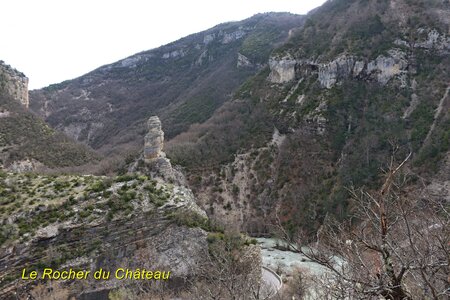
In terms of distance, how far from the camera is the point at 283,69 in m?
78.6

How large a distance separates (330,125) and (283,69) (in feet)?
63.9

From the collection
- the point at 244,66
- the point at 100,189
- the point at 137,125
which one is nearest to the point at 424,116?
the point at 100,189

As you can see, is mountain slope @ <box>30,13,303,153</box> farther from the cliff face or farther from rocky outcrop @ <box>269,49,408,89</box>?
the cliff face

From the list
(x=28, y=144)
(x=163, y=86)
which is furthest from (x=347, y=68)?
(x=163, y=86)

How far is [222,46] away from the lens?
14700 centimetres

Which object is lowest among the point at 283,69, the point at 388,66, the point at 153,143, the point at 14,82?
the point at 153,143

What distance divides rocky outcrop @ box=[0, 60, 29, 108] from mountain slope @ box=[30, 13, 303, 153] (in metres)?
22.3

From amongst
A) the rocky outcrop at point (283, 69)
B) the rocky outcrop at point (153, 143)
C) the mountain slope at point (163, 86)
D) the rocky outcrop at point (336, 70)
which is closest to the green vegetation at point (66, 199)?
the rocky outcrop at point (153, 143)

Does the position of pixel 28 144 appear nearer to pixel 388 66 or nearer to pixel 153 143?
pixel 153 143

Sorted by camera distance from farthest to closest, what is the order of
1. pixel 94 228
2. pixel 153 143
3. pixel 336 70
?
pixel 336 70
pixel 153 143
pixel 94 228

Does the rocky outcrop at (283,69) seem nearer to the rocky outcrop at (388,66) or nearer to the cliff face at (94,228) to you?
the rocky outcrop at (388,66)

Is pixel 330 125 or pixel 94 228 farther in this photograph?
pixel 330 125

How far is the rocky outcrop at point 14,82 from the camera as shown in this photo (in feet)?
219

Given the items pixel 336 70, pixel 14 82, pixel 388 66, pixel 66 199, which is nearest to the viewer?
pixel 66 199
